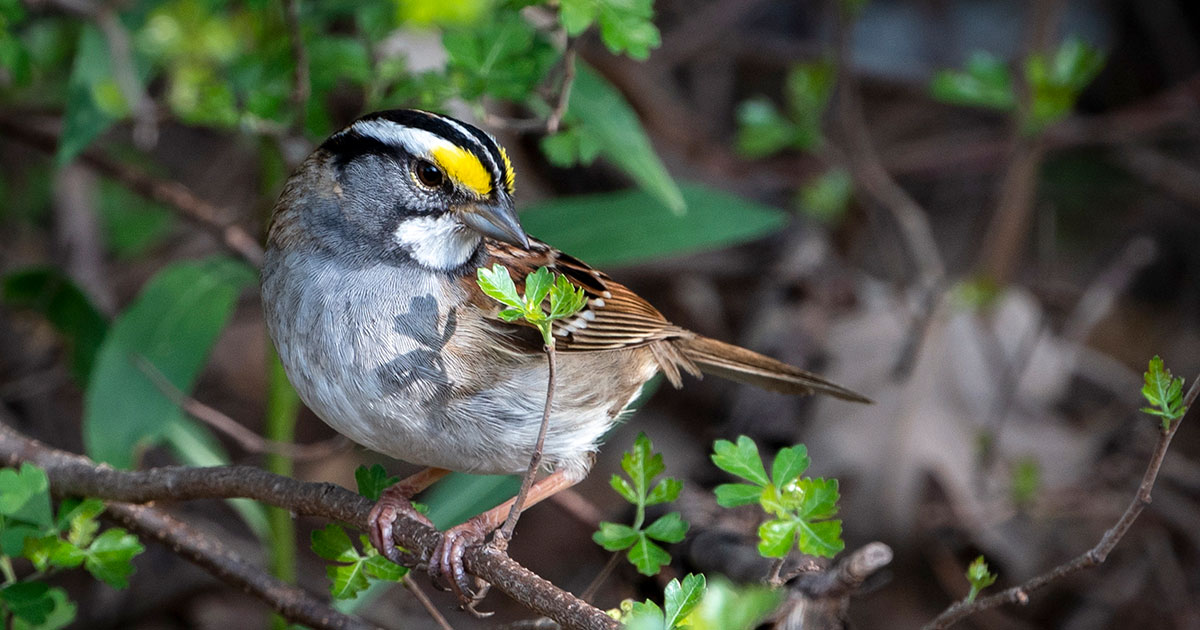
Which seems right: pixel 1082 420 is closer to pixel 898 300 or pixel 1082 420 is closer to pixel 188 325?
pixel 898 300

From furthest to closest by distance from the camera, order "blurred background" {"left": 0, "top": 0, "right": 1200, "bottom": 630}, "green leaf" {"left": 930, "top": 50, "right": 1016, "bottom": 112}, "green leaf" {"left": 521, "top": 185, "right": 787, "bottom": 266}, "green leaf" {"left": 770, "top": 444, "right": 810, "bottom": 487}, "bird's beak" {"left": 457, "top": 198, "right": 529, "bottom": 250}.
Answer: "green leaf" {"left": 930, "top": 50, "right": 1016, "bottom": 112}, "green leaf" {"left": 521, "top": 185, "right": 787, "bottom": 266}, "blurred background" {"left": 0, "top": 0, "right": 1200, "bottom": 630}, "bird's beak" {"left": 457, "top": 198, "right": 529, "bottom": 250}, "green leaf" {"left": 770, "top": 444, "right": 810, "bottom": 487}

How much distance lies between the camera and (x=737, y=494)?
6.32 ft

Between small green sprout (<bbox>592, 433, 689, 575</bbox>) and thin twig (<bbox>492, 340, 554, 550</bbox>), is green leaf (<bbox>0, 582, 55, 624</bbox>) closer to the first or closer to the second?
thin twig (<bbox>492, 340, 554, 550</bbox>)

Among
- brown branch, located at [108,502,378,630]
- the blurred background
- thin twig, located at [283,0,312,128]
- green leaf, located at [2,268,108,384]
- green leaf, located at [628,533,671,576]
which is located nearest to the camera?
green leaf, located at [628,533,671,576]

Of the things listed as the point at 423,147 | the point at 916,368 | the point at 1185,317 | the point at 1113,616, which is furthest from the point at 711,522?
the point at 1185,317

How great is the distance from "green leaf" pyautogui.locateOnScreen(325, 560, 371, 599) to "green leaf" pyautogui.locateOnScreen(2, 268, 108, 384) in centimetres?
196

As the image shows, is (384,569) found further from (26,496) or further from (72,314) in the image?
(72,314)

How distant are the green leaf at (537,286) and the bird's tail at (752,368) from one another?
41.0 inches

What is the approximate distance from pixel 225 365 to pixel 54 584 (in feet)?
4.16

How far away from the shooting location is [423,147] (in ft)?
8.02

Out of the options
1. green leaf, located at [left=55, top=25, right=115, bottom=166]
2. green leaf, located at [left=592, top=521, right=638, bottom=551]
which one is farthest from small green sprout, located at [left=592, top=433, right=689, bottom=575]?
green leaf, located at [left=55, top=25, right=115, bottom=166]

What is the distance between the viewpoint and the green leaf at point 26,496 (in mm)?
2180

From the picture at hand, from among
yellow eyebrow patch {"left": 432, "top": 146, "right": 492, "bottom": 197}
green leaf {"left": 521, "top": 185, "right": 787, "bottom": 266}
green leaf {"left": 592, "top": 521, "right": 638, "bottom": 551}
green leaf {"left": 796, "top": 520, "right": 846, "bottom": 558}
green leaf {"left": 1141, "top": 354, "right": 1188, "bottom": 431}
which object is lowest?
green leaf {"left": 592, "top": 521, "right": 638, "bottom": 551}

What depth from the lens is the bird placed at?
2283 mm
